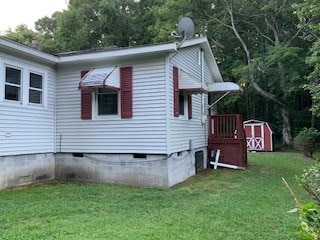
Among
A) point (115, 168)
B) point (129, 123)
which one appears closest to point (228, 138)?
point (129, 123)

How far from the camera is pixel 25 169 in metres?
8.05

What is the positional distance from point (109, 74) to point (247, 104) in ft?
67.0

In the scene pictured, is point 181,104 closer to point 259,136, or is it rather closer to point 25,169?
point 25,169

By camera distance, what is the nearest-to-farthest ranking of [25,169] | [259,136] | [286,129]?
[25,169] < [259,136] < [286,129]

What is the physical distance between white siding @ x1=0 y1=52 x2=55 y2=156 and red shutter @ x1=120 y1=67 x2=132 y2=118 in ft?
7.45

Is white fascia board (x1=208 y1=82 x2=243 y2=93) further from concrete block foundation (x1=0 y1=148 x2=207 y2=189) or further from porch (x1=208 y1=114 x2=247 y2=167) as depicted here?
concrete block foundation (x1=0 y1=148 x2=207 y2=189)

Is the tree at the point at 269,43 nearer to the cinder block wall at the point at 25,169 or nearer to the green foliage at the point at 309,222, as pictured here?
the cinder block wall at the point at 25,169

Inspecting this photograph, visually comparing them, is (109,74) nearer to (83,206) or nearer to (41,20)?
(83,206)

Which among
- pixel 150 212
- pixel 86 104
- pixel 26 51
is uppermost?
pixel 26 51

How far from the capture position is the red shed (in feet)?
64.3

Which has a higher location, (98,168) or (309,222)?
(309,222)

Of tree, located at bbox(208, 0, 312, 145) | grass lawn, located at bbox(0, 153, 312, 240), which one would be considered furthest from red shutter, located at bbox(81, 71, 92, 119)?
tree, located at bbox(208, 0, 312, 145)

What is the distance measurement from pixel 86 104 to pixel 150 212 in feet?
14.3

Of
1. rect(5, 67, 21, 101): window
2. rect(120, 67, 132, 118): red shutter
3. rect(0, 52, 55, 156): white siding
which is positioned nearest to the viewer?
rect(0, 52, 55, 156): white siding
